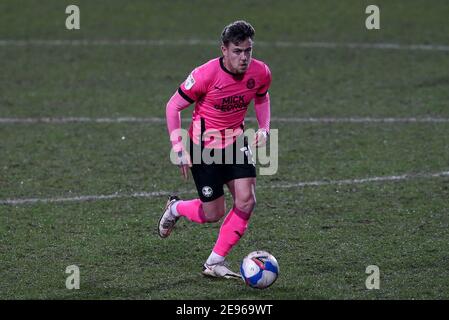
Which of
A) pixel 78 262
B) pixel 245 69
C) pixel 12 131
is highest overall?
pixel 245 69

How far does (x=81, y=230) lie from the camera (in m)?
8.98

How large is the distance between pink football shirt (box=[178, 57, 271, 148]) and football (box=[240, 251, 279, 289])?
3.72 ft

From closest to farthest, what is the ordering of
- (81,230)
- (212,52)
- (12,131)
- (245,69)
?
(245,69)
(81,230)
(12,131)
(212,52)

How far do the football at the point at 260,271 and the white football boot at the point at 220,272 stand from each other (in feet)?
0.85

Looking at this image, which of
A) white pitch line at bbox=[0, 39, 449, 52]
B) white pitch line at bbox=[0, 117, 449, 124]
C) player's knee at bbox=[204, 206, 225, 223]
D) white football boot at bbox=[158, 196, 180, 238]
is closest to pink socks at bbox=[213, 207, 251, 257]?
player's knee at bbox=[204, 206, 225, 223]

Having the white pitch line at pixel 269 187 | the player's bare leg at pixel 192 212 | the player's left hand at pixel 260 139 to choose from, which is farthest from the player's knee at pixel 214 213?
the white pitch line at pixel 269 187

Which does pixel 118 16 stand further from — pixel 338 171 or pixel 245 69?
pixel 245 69

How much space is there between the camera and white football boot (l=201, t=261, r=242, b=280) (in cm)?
766

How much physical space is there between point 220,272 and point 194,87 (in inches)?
62.8

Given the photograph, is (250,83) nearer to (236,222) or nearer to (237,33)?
(237,33)

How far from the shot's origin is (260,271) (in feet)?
23.9

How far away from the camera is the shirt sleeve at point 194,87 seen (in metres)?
7.75

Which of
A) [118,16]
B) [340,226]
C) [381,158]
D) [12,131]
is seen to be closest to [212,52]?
[118,16]

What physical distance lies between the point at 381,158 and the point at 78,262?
4.80 m
